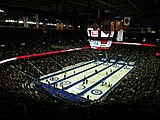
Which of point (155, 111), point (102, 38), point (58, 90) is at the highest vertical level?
point (102, 38)

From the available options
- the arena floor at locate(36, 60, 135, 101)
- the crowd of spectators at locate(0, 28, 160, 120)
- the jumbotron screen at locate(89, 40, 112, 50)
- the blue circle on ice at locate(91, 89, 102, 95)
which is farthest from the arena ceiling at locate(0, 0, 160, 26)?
the blue circle on ice at locate(91, 89, 102, 95)

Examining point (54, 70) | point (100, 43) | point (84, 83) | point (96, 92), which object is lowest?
point (96, 92)

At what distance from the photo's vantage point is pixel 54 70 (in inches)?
1131

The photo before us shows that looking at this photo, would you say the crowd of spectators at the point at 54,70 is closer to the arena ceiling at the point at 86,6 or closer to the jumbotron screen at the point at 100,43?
the jumbotron screen at the point at 100,43

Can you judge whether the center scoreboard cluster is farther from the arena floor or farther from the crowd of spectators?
the arena floor

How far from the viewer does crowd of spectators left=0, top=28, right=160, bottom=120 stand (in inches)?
202

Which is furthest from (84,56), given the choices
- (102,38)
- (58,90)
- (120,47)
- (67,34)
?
(102,38)

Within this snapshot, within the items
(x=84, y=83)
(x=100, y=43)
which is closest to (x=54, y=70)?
(x=84, y=83)

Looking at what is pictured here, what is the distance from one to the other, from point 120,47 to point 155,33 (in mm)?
12737

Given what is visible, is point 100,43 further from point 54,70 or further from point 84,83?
point 54,70

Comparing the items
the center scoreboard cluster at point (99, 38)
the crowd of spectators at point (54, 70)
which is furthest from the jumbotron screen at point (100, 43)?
the crowd of spectators at point (54, 70)

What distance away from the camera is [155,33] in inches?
1430

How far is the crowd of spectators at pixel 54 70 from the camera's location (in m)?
5.14

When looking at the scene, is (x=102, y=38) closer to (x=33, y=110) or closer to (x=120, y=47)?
(x=33, y=110)
